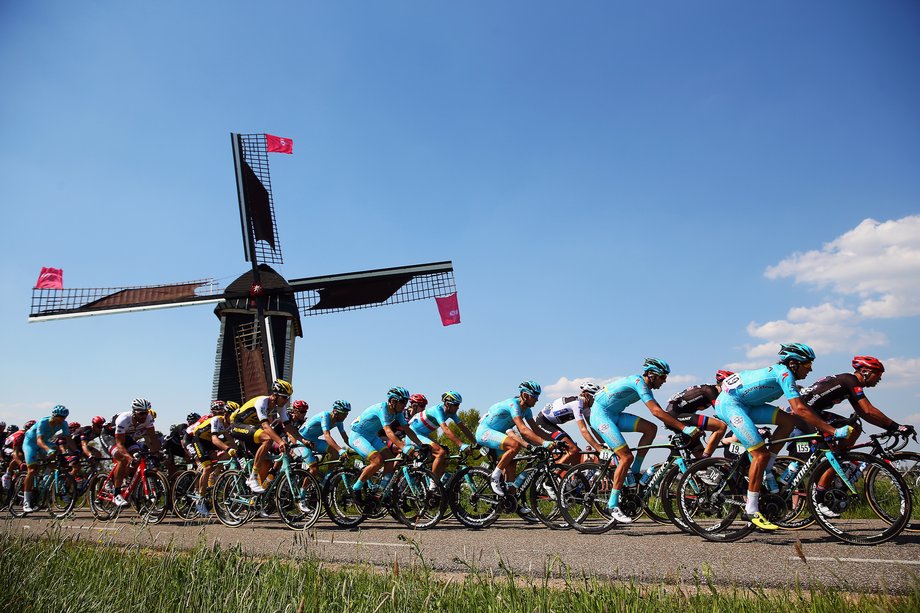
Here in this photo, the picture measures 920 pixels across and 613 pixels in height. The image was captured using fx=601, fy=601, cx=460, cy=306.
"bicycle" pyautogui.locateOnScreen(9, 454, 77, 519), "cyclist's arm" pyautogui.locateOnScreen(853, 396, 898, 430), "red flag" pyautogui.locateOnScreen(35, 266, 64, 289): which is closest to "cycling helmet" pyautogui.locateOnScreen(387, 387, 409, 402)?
"cyclist's arm" pyautogui.locateOnScreen(853, 396, 898, 430)

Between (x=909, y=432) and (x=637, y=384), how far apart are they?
10.00ft

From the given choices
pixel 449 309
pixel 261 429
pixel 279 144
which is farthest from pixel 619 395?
pixel 279 144

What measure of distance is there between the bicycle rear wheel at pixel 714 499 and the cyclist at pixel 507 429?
8.05 ft

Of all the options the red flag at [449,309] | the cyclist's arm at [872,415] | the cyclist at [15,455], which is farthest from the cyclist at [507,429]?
the red flag at [449,309]

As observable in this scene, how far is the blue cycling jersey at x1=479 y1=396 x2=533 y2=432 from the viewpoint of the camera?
9.98 m

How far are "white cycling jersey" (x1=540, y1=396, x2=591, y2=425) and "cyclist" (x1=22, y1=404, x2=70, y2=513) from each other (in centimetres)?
1136

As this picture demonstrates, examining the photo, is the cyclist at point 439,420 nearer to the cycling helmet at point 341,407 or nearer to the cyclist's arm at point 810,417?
the cycling helmet at point 341,407

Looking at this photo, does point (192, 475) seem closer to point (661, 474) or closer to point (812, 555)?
point (661, 474)

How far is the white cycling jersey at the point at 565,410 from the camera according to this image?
10430 mm

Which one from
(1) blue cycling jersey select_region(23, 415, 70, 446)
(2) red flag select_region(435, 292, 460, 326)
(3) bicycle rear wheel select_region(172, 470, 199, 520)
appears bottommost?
(3) bicycle rear wheel select_region(172, 470, 199, 520)

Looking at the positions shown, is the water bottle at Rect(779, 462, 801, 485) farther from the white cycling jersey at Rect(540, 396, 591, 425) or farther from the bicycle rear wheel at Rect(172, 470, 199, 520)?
the bicycle rear wheel at Rect(172, 470, 199, 520)

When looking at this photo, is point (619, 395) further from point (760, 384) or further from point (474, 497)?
point (474, 497)

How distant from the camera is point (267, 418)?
33.3 feet

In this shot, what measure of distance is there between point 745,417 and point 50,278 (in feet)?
90.1
